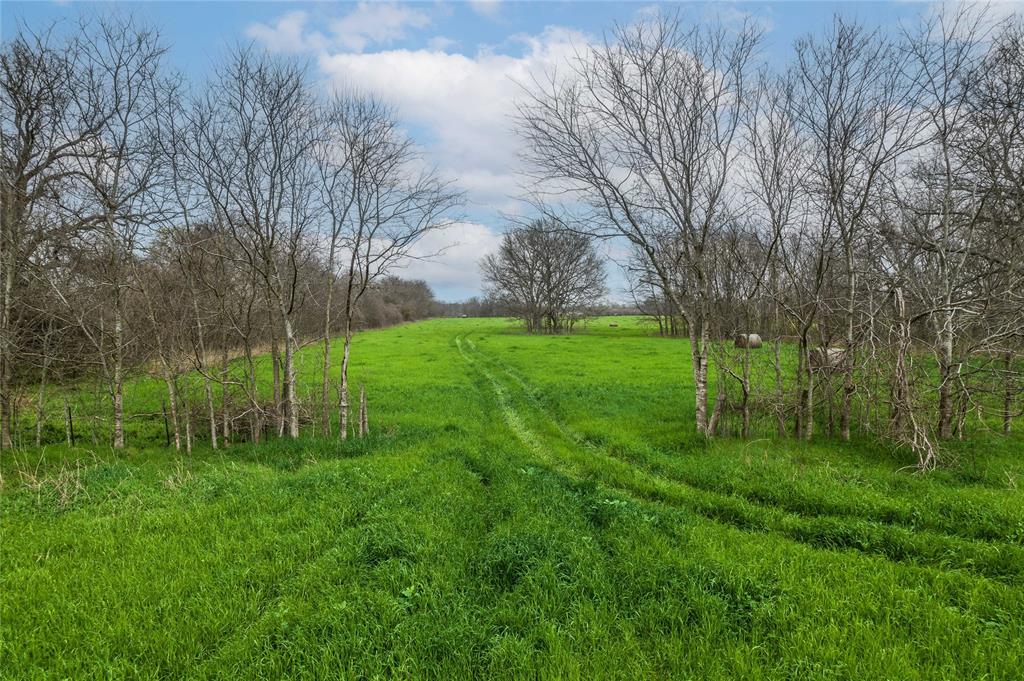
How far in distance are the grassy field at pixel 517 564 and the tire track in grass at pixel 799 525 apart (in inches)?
1.4

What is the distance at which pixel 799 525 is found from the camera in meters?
5.68

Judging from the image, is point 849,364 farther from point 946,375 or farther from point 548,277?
point 548,277

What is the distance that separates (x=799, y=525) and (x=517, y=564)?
12.4ft

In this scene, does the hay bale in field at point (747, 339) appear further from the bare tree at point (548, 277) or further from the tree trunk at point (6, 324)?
the bare tree at point (548, 277)

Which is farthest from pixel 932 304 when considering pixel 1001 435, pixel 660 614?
pixel 660 614

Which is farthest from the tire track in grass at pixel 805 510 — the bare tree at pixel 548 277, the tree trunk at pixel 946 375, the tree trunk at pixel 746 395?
the bare tree at pixel 548 277

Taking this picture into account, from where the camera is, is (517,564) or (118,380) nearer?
(517,564)

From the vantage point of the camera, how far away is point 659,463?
8.35 meters

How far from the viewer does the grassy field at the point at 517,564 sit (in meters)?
3.51

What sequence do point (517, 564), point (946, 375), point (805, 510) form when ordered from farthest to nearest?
point (946, 375) → point (805, 510) → point (517, 564)

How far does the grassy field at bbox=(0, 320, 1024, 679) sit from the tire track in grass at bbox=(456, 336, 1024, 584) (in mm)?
36

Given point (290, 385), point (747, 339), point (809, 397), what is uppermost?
point (747, 339)

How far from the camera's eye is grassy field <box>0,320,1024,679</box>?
3.51 metres

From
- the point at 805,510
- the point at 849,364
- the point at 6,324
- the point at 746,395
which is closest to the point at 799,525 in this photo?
the point at 805,510
